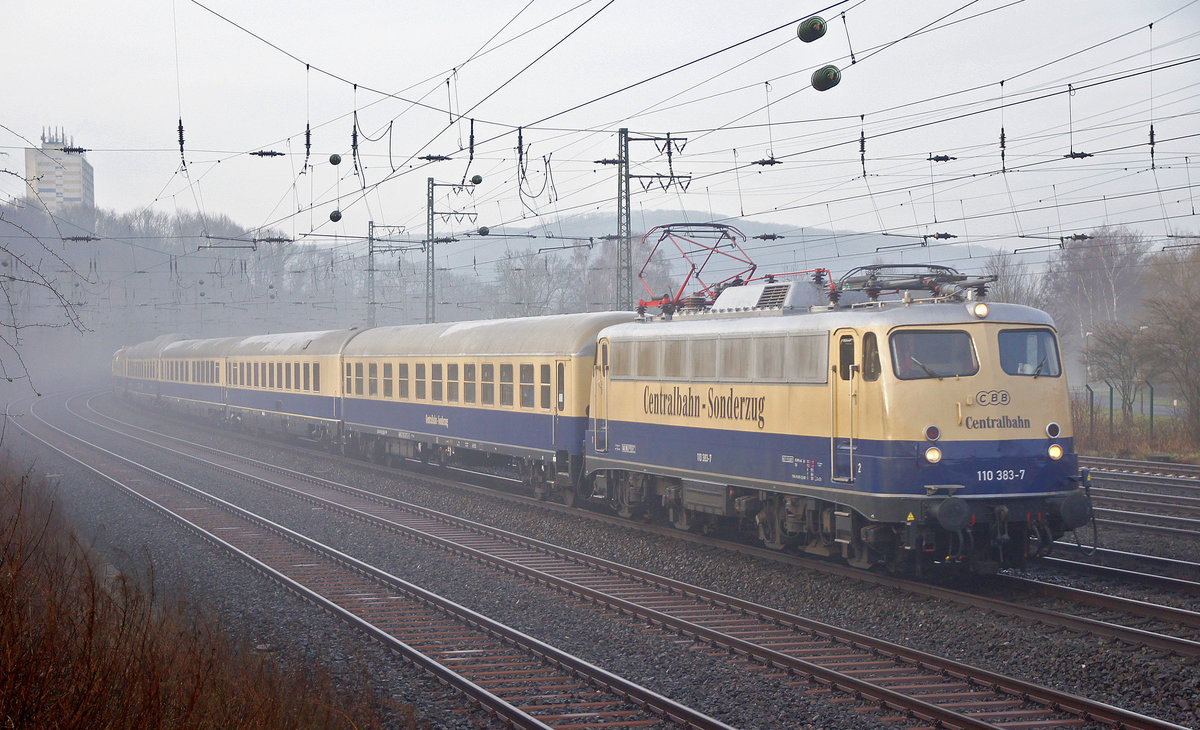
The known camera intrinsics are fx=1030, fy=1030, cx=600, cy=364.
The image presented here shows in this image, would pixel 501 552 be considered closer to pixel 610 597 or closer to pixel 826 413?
pixel 610 597

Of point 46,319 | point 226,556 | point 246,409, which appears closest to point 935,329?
point 226,556

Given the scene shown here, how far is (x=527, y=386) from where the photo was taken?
21688 millimetres

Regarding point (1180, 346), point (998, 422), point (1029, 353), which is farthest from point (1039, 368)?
point (1180, 346)

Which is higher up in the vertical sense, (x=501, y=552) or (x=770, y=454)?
(x=770, y=454)

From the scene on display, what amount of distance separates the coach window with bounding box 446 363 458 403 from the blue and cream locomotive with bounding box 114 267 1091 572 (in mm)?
2420

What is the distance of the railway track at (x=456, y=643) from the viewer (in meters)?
8.72

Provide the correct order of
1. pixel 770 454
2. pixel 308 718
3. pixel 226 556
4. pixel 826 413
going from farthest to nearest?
pixel 226 556 < pixel 770 454 < pixel 826 413 < pixel 308 718

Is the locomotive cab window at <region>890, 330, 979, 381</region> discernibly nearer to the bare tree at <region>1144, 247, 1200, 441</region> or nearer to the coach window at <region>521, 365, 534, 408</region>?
the coach window at <region>521, 365, 534, 408</region>

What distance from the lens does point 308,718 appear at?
772cm

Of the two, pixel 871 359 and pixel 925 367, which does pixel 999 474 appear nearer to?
pixel 925 367

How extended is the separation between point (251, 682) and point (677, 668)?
3.94 meters

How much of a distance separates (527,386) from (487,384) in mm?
2018

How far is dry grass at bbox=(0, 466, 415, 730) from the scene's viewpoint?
5.68 metres

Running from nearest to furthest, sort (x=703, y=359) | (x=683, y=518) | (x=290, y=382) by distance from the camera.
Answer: (x=703, y=359)
(x=683, y=518)
(x=290, y=382)
